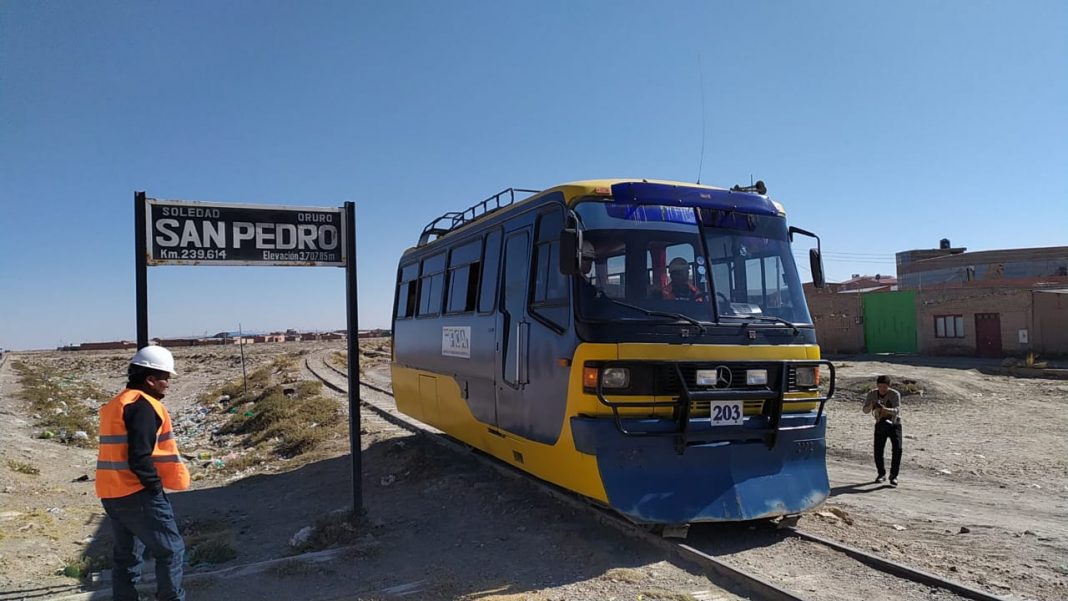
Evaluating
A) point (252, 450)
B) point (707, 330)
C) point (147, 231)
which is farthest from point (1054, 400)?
point (147, 231)

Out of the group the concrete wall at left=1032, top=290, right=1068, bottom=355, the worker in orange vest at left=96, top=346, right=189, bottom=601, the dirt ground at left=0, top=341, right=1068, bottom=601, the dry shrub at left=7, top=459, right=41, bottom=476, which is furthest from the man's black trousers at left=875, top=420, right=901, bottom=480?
the concrete wall at left=1032, top=290, right=1068, bottom=355

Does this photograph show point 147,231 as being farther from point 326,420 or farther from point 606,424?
point 326,420

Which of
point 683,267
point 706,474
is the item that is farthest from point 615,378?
point 683,267

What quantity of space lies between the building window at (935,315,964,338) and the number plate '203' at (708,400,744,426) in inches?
1175

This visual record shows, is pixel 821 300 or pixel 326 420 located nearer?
pixel 326 420

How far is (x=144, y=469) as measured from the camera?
184 inches

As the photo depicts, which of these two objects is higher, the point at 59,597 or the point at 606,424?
the point at 606,424

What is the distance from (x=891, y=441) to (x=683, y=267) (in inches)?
198

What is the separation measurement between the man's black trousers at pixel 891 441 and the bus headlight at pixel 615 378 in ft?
18.2

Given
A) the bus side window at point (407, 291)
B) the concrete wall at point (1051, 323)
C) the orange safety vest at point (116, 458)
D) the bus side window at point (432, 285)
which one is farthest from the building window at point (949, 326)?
the orange safety vest at point (116, 458)

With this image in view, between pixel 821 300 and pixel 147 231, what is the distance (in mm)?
37271

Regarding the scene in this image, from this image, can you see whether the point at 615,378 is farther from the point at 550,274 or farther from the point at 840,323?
the point at 840,323

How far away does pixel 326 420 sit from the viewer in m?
16.9

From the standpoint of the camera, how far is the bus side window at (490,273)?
859 cm
